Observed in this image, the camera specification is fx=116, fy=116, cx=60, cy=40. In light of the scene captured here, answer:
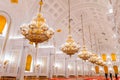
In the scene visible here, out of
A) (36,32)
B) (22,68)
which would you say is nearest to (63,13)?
(22,68)

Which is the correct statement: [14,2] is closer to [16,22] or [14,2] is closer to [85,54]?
[16,22]

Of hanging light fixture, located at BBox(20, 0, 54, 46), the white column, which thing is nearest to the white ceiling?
the white column

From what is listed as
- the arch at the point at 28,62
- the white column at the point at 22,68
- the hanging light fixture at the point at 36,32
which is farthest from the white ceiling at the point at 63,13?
the hanging light fixture at the point at 36,32

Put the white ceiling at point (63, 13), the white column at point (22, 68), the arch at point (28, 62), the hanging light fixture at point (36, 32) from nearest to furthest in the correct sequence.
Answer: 1. the hanging light fixture at point (36, 32)
2. the white column at point (22, 68)
3. the white ceiling at point (63, 13)
4. the arch at point (28, 62)

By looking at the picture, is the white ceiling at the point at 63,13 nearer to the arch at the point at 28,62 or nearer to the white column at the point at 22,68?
the white column at the point at 22,68

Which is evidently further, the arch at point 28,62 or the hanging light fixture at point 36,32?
the arch at point 28,62

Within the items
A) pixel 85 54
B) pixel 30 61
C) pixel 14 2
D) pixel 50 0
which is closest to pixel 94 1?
pixel 50 0

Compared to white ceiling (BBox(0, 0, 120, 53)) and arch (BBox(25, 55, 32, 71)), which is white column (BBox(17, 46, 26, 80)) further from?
arch (BBox(25, 55, 32, 71))

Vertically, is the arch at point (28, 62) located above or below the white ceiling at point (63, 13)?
below

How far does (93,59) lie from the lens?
11.0 meters

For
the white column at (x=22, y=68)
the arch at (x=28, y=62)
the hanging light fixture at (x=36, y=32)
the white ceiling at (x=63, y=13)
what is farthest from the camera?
the arch at (x=28, y=62)

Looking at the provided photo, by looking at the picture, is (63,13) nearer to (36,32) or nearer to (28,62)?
(28,62)

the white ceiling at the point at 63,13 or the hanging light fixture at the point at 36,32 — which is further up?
the white ceiling at the point at 63,13

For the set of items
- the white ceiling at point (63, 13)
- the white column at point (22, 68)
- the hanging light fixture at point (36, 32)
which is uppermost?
the white ceiling at point (63, 13)
